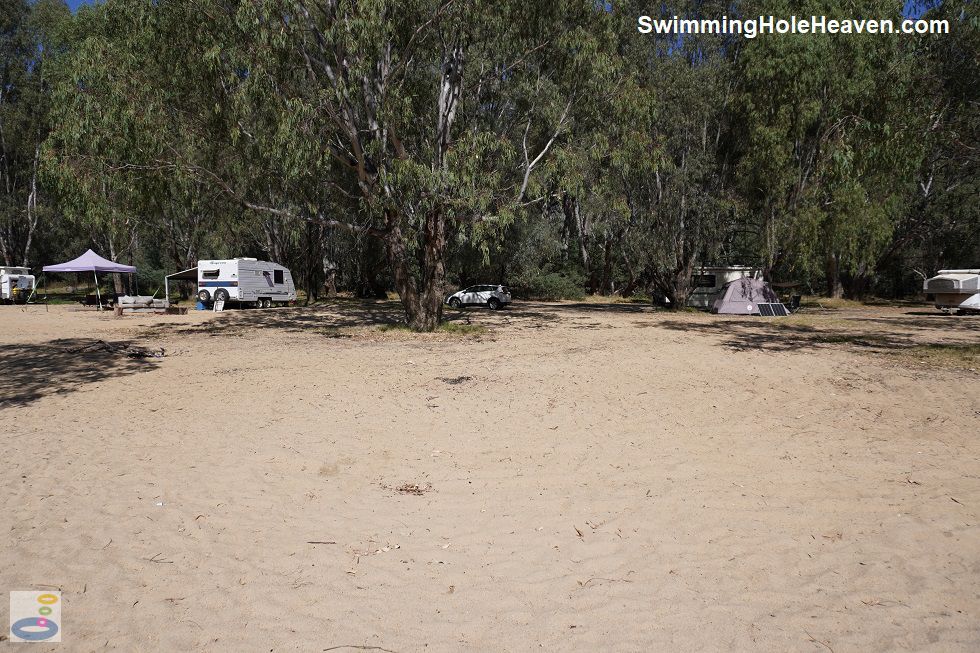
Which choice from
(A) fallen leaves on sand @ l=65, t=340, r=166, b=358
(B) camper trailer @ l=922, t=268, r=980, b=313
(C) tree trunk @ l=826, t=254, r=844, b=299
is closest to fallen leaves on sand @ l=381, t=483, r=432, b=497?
(A) fallen leaves on sand @ l=65, t=340, r=166, b=358

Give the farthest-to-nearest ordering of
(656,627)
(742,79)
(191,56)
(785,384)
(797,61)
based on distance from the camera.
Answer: (742,79) → (797,61) → (191,56) → (785,384) → (656,627)

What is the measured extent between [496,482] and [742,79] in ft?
77.7

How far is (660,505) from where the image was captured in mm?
4801

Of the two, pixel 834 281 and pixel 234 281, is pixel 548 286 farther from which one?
pixel 234 281

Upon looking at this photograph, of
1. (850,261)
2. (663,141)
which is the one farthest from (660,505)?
(850,261)

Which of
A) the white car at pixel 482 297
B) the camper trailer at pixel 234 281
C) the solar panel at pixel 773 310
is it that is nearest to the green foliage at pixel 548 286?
the white car at pixel 482 297

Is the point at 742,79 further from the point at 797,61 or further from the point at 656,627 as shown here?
the point at 656,627

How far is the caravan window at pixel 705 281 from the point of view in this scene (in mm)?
28359

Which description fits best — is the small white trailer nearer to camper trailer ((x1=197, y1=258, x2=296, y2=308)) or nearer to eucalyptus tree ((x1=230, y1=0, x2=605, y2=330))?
camper trailer ((x1=197, y1=258, x2=296, y2=308))

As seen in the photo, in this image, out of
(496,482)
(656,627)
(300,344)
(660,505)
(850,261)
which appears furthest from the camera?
(850,261)

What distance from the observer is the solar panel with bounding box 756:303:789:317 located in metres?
24.0

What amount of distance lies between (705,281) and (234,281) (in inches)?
859

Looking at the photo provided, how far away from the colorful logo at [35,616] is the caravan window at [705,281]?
1104 inches

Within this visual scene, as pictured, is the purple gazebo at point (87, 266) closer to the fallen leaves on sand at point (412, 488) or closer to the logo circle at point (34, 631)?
the fallen leaves on sand at point (412, 488)
